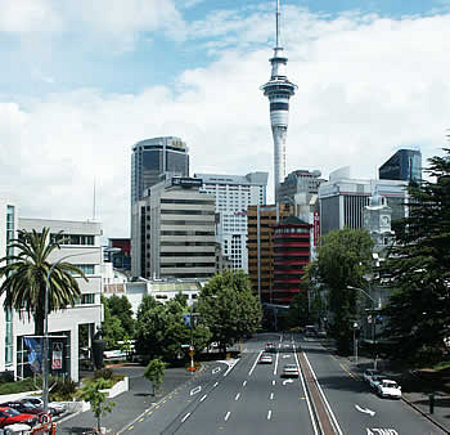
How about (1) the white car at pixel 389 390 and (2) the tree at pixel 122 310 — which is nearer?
(1) the white car at pixel 389 390

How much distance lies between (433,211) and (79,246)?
35734 millimetres

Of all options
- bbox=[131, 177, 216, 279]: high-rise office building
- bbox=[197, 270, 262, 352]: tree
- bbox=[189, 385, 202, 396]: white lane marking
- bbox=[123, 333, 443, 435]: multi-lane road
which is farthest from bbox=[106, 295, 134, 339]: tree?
bbox=[131, 177, 216, 279]: high-rise office building

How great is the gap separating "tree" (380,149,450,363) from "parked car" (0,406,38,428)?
2968 cm

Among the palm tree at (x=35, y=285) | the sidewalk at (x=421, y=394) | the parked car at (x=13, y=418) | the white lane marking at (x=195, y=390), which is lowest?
the white lane marking at (x=195, y=390)

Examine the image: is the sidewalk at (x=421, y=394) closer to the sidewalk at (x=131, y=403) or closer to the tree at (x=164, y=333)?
the sidewalk at (x=131, y=403)

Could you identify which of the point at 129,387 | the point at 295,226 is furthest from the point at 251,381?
the point at 295,226

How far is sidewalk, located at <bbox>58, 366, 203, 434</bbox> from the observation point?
3972 cm

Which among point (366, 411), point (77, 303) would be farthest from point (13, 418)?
point (77, 303)

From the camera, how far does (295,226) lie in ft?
615

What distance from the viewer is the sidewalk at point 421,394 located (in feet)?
133

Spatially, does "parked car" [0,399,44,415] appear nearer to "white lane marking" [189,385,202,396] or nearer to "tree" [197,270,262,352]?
"white lane marking" [189,385,202,396]

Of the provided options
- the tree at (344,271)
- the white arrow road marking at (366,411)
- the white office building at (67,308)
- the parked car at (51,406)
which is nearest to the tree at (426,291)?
the white arrow road marking at (366,411)

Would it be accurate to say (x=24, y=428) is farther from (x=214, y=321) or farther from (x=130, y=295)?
(x=130, y=295)

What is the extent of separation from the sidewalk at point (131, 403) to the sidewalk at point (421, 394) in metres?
19.1
